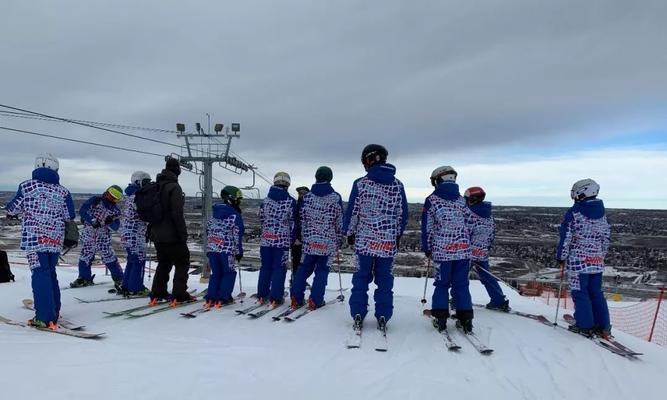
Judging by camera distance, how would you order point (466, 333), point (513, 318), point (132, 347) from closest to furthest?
point (132, 347) < point (466, 333) < point (513, 318)

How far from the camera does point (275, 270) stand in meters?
6.43

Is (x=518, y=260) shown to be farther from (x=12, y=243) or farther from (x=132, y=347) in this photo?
(x=12, y=243)

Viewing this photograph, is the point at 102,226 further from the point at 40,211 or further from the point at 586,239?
the point at 586,239

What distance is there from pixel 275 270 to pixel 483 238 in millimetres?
3245

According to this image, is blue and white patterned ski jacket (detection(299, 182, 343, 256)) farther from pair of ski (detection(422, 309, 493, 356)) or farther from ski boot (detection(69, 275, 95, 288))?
ski boot (detection(69, 275, 95, 288))

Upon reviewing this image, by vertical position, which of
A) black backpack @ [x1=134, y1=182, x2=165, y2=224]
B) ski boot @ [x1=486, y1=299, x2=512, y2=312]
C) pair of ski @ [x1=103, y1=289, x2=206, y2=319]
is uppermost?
black backpack @ [x1=134, y1=182, x2=165, y2=224]

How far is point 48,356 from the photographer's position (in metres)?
3.85

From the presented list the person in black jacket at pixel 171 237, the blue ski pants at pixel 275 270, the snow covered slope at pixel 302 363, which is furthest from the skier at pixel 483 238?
the person in black jacket at pixel 171 237

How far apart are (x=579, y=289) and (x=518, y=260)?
32.4m

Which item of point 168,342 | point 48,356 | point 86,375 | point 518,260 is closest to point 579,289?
point 168,342

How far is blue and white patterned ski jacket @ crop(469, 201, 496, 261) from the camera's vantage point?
6.71 m

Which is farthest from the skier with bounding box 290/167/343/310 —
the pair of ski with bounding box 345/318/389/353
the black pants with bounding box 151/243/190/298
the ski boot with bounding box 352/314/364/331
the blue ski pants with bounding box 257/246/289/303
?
the black pants with bounding box 151/243/190/298

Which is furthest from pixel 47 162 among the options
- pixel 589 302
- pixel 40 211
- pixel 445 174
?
pixel 589 302

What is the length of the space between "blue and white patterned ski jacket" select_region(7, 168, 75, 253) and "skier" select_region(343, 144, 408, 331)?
11.5 feet
